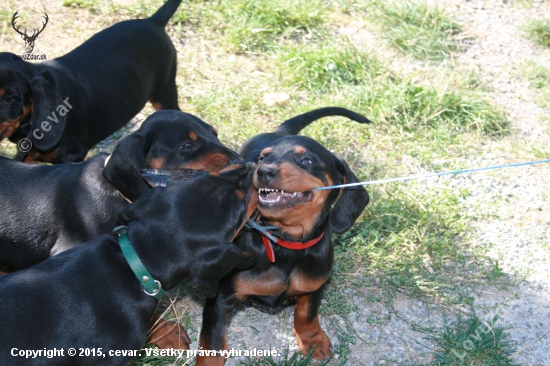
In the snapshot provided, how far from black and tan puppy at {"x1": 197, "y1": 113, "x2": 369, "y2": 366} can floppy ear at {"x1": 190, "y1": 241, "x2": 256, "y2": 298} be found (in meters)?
0.53

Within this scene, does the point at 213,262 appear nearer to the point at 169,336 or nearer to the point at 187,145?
the point at 187,145

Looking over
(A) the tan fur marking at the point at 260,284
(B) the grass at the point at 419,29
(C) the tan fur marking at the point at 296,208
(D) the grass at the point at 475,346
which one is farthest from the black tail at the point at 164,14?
(D) the grass at the point at 475,346

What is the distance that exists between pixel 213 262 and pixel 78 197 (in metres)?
1.42

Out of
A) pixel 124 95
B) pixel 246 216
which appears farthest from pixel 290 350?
pixel 124 95

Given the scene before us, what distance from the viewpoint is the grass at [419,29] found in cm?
756

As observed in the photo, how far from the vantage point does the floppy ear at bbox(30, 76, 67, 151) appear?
4.86m

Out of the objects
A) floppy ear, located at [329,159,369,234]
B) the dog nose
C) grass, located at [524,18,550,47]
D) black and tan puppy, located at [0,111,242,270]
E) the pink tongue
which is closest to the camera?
the dog nose

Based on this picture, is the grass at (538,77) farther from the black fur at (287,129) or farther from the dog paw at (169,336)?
the dog paw at (169,336)

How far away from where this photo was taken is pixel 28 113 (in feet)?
16.2

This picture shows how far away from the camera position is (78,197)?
4.22 m

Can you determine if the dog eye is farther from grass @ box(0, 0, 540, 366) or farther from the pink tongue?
grass @ box(0, 0, 540, 366)

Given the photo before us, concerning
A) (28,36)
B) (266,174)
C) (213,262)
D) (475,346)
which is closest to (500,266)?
(475,346)

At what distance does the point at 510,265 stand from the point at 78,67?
4026mm

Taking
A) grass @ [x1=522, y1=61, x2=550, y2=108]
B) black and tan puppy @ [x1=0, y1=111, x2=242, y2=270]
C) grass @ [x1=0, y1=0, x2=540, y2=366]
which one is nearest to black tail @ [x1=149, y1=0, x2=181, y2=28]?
grass @ [x1=0, y1=0, x2=540, y2=366]
